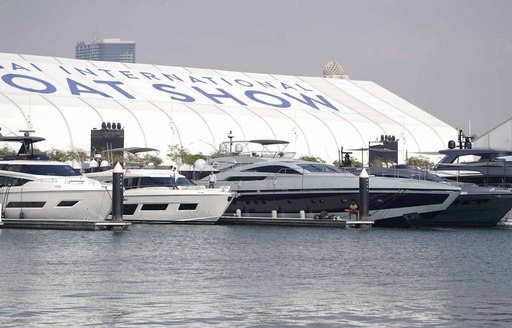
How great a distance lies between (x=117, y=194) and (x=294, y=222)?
907 centimetres

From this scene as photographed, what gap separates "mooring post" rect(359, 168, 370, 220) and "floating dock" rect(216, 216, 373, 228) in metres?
0.41

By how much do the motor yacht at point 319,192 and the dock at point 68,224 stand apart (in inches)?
330

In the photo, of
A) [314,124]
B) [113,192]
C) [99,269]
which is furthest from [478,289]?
[314,124]

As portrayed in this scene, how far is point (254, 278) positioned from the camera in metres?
38.7

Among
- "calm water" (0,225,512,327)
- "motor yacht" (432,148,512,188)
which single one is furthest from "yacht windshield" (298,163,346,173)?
"motor yacht" (432,148,512,188)

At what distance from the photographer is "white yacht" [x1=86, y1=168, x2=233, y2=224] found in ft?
200

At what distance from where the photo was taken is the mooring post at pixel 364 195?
58.6 m

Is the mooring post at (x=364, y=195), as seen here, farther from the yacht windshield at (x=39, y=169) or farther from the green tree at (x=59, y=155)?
the green tree at (x=59, y=155)

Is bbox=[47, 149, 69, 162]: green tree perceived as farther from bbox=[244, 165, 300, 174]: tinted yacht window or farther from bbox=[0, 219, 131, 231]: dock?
bbox=[0, 219, 131, 231]: dock

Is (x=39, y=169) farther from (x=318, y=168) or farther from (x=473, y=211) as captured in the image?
(x=473, y=211)

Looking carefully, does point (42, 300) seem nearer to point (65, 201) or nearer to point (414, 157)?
point (65, 201)

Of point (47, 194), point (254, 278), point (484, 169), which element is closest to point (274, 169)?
point (47, 194)

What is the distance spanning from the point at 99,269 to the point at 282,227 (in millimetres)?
20257

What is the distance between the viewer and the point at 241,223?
62.7 meters
